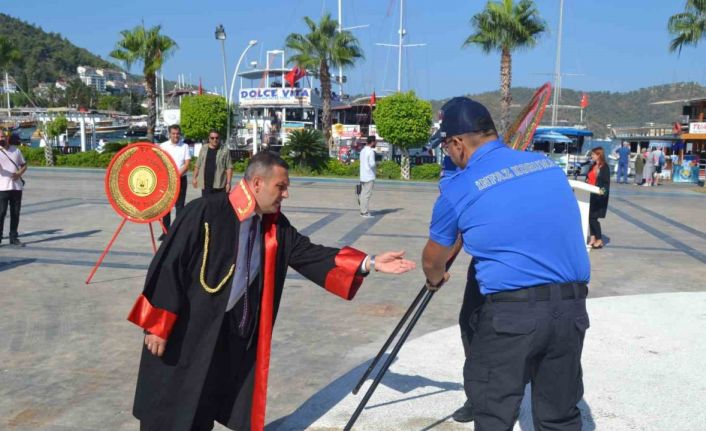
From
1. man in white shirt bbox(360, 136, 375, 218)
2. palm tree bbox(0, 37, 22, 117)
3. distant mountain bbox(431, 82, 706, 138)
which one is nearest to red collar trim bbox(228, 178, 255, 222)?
man in white shirt bbox(360, 136, 375, 218)

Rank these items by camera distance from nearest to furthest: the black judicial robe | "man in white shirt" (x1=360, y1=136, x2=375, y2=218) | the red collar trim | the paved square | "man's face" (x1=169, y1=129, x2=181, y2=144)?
the black judicial robe → the red collar trim → the paved square → "man's face" (x1=169, y1=129, x2=181, y2=144) → "man in white shirt" (x1=360, y1=136, x2=375, y2=218)

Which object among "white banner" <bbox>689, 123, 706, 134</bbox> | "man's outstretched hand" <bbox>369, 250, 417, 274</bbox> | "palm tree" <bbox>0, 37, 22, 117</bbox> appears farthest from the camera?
"palm tree" <bbox>0, 37, 22, 117</bbox>

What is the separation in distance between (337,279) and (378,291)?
155 inches

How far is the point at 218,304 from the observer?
3.08 metres

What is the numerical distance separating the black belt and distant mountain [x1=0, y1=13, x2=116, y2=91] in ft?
506

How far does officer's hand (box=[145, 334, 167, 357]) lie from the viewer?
2918 millimetres

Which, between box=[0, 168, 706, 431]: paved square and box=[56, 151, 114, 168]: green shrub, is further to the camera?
box=[56, 151, 114, 168]: green shrub

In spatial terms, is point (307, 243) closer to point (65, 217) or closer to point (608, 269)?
point (608, 269)

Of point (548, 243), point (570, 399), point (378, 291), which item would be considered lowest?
point (378, 291)

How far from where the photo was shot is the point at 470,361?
105 inches

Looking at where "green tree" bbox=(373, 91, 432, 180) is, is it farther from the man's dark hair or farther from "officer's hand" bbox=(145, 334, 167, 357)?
"officer's hand" bbox=(145, 334, 167, 357)

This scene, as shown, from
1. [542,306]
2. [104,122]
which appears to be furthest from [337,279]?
[104,122]

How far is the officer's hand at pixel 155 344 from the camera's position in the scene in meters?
2.92

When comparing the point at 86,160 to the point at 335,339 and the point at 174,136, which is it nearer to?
the point at 174,136
